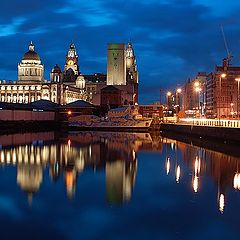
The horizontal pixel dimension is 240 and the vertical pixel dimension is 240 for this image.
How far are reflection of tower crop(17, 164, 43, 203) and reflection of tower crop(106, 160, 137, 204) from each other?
9.06 ft

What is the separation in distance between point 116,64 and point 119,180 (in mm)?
127871

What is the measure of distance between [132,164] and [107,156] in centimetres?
455

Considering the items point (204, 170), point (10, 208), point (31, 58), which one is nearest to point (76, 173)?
point (204, 170)

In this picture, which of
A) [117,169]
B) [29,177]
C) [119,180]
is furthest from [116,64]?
[119,180]

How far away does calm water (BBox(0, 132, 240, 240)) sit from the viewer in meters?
12.1

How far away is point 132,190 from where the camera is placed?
1797cm

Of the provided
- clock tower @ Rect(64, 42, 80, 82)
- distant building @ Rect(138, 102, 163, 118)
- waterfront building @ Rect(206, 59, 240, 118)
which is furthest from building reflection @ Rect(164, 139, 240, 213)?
clock tower @ Rect(64, 42, 80, 82)

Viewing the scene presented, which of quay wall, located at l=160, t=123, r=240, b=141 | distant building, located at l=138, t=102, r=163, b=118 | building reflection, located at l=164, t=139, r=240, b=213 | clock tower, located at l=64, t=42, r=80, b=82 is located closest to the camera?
building reflection, located at l=164, t=139, r=240, b=213

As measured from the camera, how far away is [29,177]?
830 inches

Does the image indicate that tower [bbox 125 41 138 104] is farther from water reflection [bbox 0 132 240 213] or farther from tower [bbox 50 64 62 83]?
water reflection [bbox 0 132 240 213]

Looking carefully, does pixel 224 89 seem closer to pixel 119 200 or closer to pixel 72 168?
pixel 72 168

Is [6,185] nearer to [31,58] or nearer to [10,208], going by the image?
[10,208]

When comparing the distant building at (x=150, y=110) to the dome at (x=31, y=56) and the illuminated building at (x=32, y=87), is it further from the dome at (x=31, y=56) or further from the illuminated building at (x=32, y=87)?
the dome at (x=31, y=56)

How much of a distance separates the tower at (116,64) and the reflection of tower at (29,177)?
123 meters
